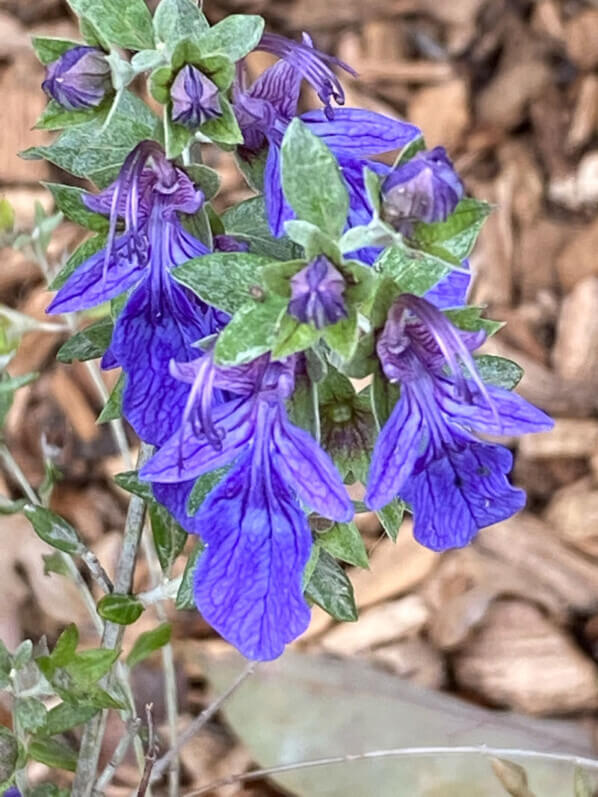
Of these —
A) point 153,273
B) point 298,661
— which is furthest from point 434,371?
point 298,661

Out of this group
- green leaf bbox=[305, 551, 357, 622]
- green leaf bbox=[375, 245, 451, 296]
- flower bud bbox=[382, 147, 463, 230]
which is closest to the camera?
flower bud bbox=[382, 147, 463, 230]

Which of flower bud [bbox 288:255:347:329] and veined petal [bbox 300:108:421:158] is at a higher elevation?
veined petal [bbox 300:108:421:158]

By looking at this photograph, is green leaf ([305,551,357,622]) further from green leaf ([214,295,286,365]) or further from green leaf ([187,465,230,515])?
green leaf ([214,295,286,365])

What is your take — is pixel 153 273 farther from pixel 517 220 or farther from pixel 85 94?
pixel 517 220

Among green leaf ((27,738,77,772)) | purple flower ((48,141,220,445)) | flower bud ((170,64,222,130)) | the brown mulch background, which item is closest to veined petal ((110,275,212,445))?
purple flower ((48,141,220,445))

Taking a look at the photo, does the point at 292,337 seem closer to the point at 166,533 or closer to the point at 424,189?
the point at 424,189

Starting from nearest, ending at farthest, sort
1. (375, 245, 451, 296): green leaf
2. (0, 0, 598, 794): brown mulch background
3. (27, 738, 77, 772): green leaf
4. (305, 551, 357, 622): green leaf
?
(375, 245, 451, 296): green leaf, (305, 551, 357, 622): green leaf, (27, 738, 77, 772): green leaf, (0, 0, 598, 794): brown mulch background

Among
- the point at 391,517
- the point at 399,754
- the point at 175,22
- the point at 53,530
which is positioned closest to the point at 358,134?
the point at 175,22
